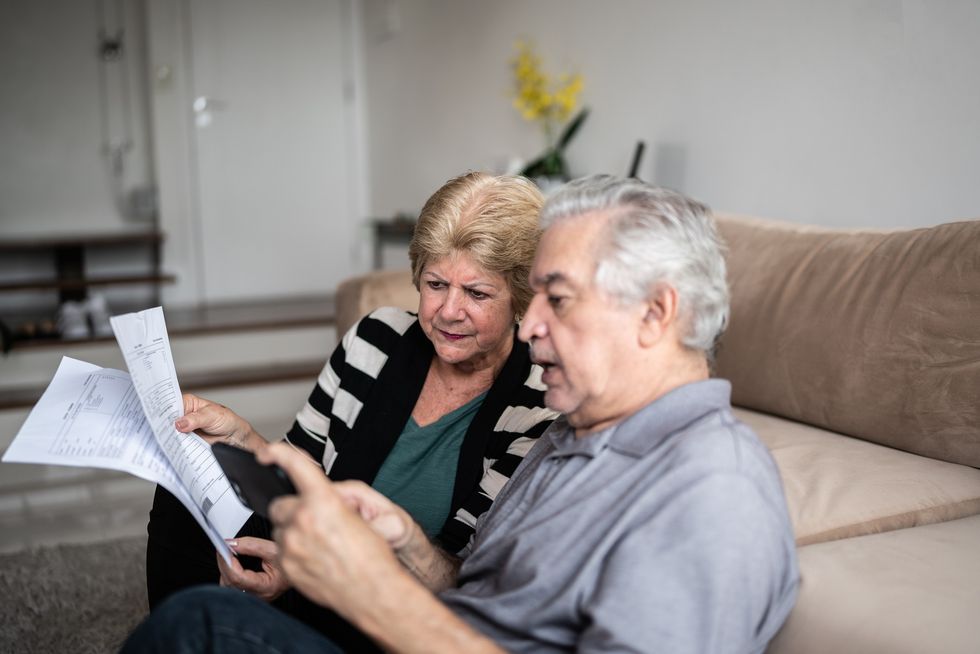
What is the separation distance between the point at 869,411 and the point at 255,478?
1.28 meters

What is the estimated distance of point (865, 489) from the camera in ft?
4.97

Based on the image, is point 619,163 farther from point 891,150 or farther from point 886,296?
point 886,296

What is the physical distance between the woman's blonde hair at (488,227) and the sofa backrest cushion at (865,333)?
78 cm

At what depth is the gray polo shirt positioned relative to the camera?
0.81 m

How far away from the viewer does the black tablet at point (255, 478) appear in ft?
3.36

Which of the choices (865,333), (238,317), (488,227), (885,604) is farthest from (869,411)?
(238,317)

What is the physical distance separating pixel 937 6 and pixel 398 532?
192 centimetres

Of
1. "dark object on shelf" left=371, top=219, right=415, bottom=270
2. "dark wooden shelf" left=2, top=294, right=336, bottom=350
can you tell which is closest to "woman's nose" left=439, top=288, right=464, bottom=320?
"dark object on shelf" left=371, top=219, right=415, bottom=270

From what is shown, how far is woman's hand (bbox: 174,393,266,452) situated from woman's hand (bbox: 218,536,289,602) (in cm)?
15

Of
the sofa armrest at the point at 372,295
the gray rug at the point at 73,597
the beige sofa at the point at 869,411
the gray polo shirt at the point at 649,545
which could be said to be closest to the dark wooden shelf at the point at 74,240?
the gray rug at the point at 73,597

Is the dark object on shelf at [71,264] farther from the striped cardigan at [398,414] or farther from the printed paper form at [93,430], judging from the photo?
the printed paper form at [93,430]

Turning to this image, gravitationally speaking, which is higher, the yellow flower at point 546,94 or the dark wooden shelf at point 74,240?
the yellow flower at point 546,94

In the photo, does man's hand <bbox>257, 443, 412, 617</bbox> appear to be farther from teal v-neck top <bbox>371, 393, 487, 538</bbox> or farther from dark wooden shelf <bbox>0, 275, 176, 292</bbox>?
dark wooden shelf <bbox>0, 275, 176, 292</bbox>

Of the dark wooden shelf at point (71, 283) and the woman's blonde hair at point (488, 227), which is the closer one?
the woman's blonde hair at point (488, 227)
